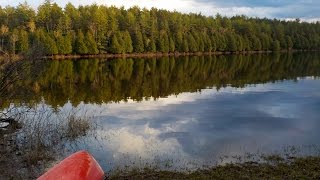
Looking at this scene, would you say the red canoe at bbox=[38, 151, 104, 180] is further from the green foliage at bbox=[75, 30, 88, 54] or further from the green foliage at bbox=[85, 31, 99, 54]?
the green foliage at bbox=[85, 31, 99, 54]

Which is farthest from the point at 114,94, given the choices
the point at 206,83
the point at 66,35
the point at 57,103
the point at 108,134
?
the point at 66,35

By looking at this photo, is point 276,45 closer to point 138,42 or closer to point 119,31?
point 138,42

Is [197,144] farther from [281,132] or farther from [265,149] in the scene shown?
[281,132]

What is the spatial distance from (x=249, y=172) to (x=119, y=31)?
11445cm

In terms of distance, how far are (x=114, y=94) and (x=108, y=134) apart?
1915 cm

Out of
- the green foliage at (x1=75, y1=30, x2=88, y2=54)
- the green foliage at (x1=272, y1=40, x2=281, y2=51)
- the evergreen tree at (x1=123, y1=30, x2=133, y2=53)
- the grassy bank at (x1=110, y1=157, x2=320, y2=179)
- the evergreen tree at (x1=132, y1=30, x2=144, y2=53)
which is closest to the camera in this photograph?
the grassy bank at (x1=110, y1=157, x2=320, y2=179)

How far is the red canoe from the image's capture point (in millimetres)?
11883

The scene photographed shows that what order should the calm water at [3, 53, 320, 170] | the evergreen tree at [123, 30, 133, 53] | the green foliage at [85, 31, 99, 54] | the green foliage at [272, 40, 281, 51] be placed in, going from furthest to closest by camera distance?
1. the green foliage at [272, 40, 281, 51]
2. the evergreen tree at [123, 30, 133, 53]
3. the green foliage at [85, 31, 99, 54]
4. the calm water at [3, 53, 320, 170]

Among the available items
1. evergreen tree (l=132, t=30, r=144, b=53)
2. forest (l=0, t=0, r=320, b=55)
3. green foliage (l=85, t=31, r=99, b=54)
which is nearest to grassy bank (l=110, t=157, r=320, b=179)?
forest (l=0, t=0, r=320, b=55)

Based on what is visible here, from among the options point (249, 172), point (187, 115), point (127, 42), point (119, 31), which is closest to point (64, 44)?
point (127, 42)

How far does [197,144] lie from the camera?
20953 millimetres

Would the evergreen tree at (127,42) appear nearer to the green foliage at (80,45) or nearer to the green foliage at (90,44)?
the green foliage at (90,44)

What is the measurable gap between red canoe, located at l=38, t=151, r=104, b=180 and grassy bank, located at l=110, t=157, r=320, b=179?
1.55 metres

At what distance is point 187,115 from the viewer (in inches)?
1188
